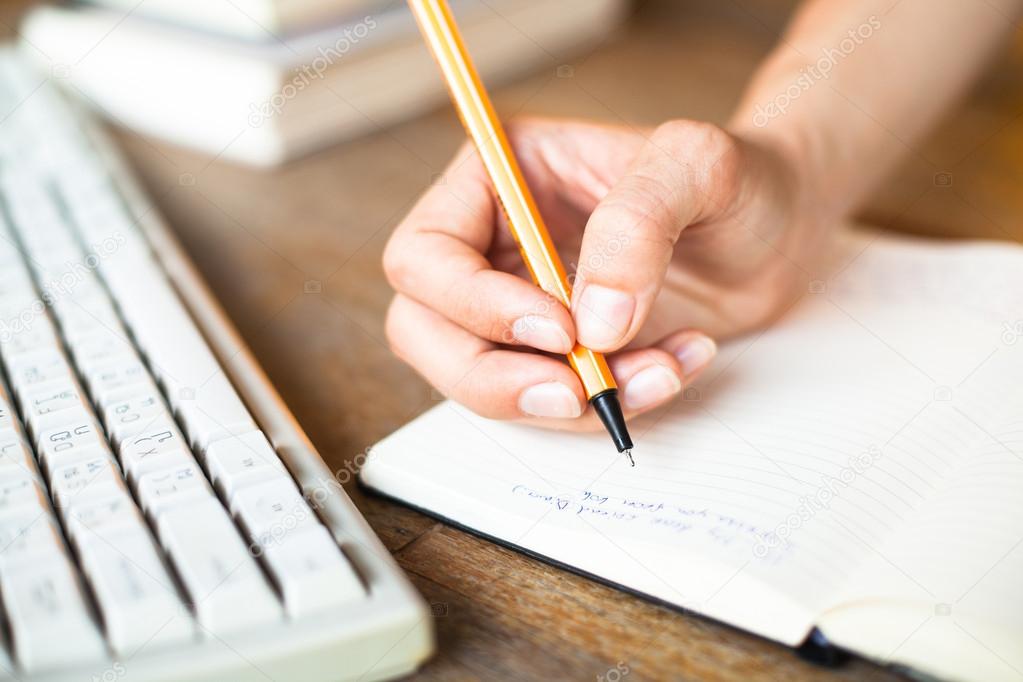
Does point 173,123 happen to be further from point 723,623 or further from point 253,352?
point 723,623

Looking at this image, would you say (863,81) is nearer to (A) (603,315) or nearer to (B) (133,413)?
Result: (A) (603,315)

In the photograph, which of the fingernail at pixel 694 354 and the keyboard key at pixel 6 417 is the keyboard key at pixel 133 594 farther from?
the fingernail at pixel 694 354

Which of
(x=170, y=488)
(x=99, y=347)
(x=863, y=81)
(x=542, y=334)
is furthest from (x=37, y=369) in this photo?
(x=863, y=81)

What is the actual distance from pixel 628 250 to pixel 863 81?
363 mm

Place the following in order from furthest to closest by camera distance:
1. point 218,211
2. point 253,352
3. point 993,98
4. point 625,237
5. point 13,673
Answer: point 993,98 < point 218,211 < point 253,352 < point 625,237 < point 13,673

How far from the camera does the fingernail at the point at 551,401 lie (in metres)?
0.46

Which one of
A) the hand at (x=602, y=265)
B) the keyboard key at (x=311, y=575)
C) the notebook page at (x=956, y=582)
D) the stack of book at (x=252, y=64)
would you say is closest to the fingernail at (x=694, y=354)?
the hand at (x=602, y=265)

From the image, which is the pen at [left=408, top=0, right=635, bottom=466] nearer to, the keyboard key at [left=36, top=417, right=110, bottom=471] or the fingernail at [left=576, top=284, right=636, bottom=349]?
the fingernail at [left=576, top=284, right=636, bottom=349]

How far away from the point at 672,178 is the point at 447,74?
144 mm

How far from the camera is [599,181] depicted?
2.03ft

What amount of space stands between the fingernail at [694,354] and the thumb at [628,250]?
4 cm

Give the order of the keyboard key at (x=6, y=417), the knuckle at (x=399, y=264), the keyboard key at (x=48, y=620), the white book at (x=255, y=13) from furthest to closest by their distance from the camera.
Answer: the white book at (x=255, y=13)
the knuckle at (x=399, y=264)
the keyboard key at (x=6, y=417)
the keyboard key at (x=48, y=620)

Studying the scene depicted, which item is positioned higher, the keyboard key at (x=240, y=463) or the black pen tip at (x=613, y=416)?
the black pen tip at (x=613, y=416)

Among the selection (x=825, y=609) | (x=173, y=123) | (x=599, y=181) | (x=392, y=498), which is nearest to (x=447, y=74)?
(x=599, y=181)
